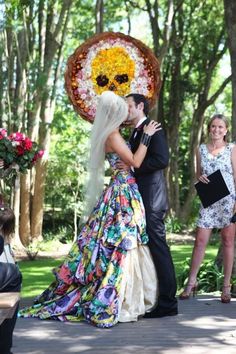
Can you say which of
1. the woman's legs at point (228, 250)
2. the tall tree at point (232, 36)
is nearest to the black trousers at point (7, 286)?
the woman's legs at point (228, 250)

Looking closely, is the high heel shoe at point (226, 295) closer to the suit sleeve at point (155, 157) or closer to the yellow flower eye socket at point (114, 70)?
the suit sleeve at point (155, 157)

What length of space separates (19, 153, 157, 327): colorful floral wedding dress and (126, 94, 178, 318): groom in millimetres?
66

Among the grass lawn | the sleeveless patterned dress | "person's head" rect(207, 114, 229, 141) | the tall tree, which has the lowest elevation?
the grass lawn

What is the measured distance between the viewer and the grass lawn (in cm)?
1053

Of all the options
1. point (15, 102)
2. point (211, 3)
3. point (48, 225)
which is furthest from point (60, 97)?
point (211, 3)

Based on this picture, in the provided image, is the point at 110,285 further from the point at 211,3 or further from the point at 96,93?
the point at 211,3

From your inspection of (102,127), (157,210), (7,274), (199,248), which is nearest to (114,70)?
(102,127)

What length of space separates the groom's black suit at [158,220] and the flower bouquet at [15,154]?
103cm

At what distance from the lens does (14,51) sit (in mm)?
17469

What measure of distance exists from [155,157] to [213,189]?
0.78m

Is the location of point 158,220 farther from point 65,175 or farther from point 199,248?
point 65,175

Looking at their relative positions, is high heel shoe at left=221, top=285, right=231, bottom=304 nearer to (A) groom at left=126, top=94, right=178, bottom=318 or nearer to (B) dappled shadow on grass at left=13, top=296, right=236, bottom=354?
(B) dappled shadow on grass at left=13, top=296, right=236, bottom=354

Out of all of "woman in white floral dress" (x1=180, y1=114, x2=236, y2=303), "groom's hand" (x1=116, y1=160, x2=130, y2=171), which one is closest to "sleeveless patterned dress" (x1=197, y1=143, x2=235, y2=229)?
"woman in white floral dress" (x1=180, y1=114, x2=236, y2=303)

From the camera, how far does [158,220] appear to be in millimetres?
6074
